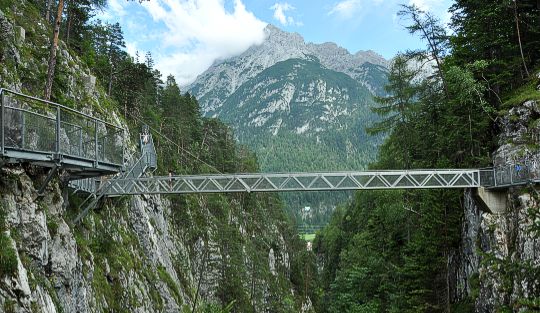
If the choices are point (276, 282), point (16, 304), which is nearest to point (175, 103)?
point (276, 282)

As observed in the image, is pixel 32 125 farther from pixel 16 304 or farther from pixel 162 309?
pixel 162 309

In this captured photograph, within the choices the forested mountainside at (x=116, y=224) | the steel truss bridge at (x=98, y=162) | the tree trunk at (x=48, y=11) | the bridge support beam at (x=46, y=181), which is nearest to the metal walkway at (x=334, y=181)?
the steel truss bridge at (x=98, y=162)

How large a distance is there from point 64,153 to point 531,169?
15706 mm

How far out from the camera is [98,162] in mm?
13594

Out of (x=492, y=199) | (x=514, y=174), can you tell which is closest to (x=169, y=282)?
(x=492, y=199)

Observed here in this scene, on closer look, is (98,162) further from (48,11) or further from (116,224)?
(48,11)

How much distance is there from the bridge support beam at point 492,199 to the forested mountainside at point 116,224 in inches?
440

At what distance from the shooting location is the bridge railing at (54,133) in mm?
9781

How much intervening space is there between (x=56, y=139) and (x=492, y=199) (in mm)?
16561

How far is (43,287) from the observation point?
10836 mm

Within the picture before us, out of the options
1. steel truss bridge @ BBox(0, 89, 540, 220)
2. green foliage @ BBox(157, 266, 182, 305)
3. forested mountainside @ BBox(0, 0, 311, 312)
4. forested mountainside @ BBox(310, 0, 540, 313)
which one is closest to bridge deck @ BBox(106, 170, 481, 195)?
steel truss bridge @ BBox(0, 89, 540, 220)

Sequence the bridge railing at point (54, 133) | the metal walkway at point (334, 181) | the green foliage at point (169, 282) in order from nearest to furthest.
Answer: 1. the bridge railing at point (54, 133)
2. the metal walkway at point (334, 181)
3. the green foliage at point (169, 282)

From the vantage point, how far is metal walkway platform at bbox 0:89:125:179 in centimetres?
978

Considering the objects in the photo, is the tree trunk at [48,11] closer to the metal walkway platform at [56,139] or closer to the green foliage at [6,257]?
the metal walkway platform at [56,139]
